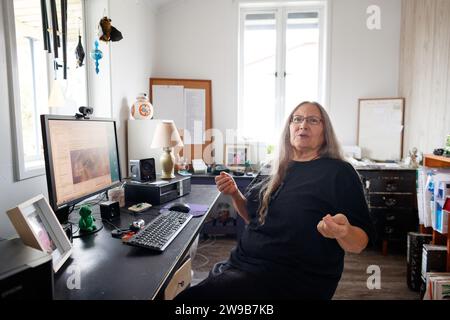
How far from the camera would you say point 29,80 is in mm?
1666

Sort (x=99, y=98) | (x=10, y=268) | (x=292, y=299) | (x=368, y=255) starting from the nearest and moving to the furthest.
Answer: (x=10, y=268) → (x=292, y=299) → (x=99, y=98) → (x=368, y=255)

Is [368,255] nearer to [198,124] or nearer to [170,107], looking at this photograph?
[198,124]

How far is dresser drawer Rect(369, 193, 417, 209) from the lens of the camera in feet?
8.93

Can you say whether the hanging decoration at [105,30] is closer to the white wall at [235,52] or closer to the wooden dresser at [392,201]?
the white wall at [235,52]

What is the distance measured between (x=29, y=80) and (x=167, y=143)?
908 mm

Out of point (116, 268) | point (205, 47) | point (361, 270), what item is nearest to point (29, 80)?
point (116, 268)

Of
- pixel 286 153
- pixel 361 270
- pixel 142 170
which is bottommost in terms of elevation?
pixel 361 270

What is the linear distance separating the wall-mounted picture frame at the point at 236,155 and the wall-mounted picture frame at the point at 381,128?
131cm

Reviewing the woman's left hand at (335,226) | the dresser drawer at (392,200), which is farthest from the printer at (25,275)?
the dresser drawer at (392,200)

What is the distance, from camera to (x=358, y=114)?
3270 millimetres

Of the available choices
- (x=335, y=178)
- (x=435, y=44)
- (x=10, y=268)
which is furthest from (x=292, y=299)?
(x=435, y=44)

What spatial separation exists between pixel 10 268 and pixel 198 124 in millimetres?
2855

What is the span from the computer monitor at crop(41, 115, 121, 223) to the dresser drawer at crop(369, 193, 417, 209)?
239 centimetres

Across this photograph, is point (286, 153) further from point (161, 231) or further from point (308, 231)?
point (161, 231)
